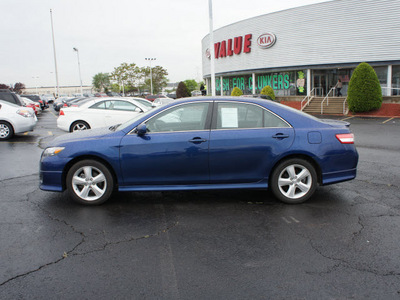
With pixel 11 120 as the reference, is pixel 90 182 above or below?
below

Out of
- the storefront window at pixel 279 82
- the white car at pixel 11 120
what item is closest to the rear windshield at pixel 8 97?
the white car at pixel 11 120

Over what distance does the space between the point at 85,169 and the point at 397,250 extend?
4.00 m

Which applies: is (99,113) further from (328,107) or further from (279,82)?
(279,82)

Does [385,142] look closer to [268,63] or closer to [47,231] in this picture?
[47,231]

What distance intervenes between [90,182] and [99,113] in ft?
26.7

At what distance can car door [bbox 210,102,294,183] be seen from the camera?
514 cm

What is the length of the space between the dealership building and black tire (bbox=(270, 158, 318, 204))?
24.5m

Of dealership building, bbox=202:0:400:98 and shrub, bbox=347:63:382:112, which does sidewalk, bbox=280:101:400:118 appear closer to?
shrub, bbox=347:63:382:112

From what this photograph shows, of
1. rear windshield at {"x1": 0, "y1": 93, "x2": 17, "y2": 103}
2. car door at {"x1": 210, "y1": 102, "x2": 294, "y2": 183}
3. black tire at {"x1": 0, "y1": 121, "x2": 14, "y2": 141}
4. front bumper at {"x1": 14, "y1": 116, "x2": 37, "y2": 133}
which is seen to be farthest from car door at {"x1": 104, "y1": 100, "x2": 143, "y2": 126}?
car door at {"x1": 210, "y1": 102, "x2": 294, "y2": 183}

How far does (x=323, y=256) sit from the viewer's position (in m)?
3.67

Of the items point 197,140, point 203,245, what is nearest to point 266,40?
point 197,140

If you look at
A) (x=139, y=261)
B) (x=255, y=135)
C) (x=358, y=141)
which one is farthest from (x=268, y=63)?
(x=139, y=261)

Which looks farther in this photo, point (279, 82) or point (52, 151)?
point (279, 82)

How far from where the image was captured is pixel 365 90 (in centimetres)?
2256
